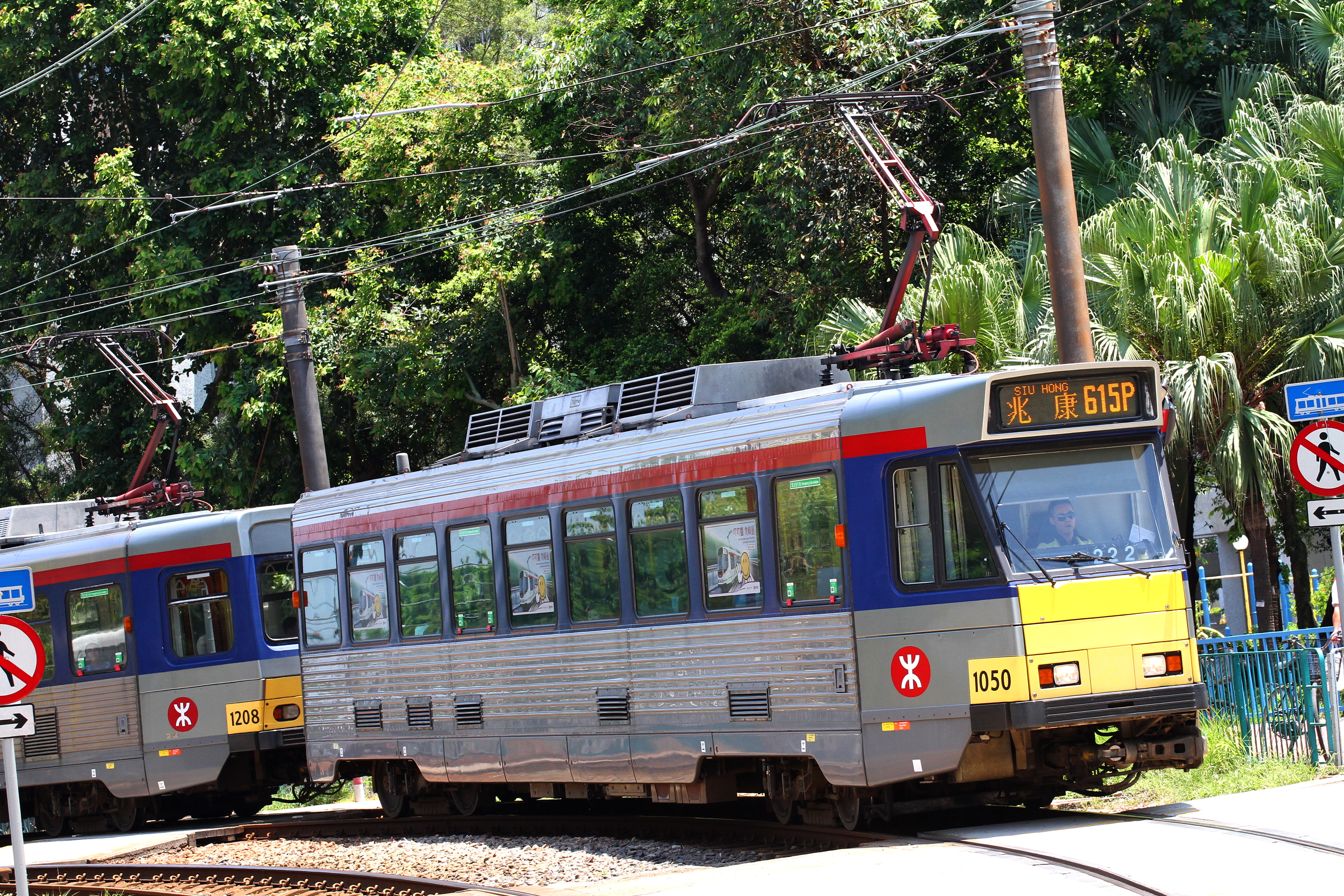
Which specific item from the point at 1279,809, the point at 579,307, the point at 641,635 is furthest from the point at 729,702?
the point at 579,307

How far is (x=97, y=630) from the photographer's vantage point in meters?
18.5

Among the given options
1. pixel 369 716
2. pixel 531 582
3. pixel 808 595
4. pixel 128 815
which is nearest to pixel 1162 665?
pixel 808 595

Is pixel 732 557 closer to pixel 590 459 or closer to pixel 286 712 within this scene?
pixel 590 459

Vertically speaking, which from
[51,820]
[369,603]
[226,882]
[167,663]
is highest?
[369,603]

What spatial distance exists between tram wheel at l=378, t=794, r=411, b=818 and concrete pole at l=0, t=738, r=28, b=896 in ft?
19.1

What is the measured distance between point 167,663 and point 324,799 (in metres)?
5.61

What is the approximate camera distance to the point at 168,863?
15211 millimetres

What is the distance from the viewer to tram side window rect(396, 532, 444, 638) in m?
15.3

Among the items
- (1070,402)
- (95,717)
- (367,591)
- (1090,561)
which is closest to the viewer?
(1090,561)

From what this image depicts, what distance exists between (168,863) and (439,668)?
10.5 ft

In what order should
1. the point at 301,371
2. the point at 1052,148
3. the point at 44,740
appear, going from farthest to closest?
the point at 301,371, the point at 44,740, the point at 1052,148

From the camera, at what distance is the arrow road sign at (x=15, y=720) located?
10648mm

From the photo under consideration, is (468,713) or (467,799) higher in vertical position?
(468,713)

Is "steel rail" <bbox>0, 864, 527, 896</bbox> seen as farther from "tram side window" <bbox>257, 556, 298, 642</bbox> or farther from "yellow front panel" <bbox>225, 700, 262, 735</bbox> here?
"tram side window" <bbox>257, 556, 298, 642</bbox>
